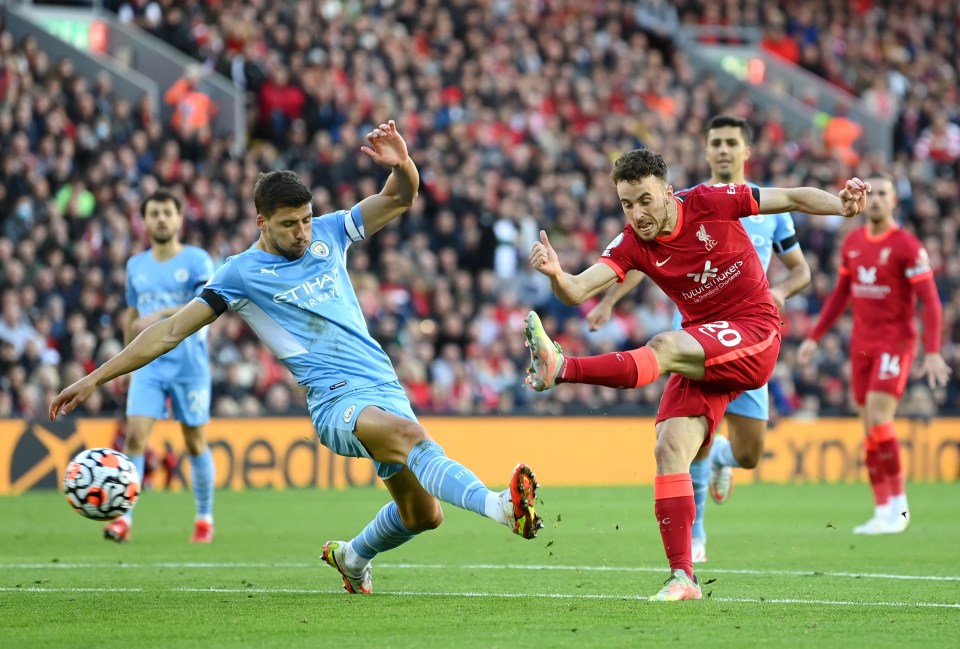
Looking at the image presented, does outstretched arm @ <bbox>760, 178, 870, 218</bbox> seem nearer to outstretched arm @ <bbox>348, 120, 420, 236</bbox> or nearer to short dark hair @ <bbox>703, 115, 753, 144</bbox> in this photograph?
outstretched arm @ <bbox>348, 120, 420, 236</bbox>

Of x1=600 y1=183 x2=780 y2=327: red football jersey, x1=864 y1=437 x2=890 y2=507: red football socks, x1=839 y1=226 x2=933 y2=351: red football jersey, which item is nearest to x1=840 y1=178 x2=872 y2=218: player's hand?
x1=600 y1=183 x2=780 y2=327: red football jersey

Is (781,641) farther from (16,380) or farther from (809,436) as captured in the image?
(809,436)

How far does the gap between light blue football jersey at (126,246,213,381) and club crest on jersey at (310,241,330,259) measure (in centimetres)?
435

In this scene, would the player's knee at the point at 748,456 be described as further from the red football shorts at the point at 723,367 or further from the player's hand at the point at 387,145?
the player's hand at the point at 387,145

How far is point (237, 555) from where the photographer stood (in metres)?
11.0

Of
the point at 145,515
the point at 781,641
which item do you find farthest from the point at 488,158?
the point at 781,641

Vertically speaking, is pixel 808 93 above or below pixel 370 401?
above

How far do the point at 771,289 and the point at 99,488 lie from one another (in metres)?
4.72

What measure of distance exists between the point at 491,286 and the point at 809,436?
5397 millimetres

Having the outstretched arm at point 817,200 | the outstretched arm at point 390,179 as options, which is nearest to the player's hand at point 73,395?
the outstretched arm at point 390,179

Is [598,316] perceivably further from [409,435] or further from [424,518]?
[409,435]

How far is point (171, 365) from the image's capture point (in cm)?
1245

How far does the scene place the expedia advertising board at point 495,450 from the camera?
18.1m

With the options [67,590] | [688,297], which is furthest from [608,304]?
[67,590]
